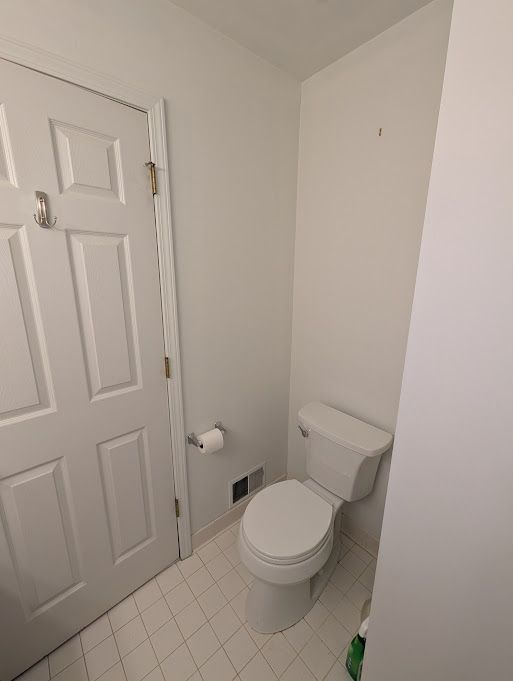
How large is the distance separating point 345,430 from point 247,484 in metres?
0.77

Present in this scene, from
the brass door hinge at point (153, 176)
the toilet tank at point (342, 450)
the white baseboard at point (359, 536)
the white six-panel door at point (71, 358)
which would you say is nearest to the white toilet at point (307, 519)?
the toilet tank at point (342, 450)

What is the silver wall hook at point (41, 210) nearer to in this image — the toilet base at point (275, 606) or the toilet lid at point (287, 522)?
the toilet lid at point (287, 522)

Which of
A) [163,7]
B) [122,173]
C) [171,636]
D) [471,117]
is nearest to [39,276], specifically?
[122,173]

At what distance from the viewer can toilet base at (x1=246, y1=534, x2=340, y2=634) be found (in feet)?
4.01

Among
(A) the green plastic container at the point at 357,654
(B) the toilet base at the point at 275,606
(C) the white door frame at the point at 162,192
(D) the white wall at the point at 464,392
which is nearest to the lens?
(D) the white wall at the point at 464,392

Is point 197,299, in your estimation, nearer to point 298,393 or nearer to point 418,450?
point 298,393

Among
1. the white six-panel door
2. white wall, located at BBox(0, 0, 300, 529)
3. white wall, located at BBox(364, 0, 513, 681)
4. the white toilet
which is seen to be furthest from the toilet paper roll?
white wall, located at BBox(364, 0, 513, 681)

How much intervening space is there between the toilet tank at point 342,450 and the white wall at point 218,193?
14.8 inches

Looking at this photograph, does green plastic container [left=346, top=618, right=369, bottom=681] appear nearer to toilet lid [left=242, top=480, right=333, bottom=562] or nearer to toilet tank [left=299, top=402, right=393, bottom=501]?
toilet lid [left=242, top=480, right=333, bottom=562]

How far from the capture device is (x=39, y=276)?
93 cm

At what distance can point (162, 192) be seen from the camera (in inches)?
44.5

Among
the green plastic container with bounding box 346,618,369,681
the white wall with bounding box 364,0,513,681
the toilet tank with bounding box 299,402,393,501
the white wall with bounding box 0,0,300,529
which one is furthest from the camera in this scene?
the toilet tank with bounding box 299,402,393,501

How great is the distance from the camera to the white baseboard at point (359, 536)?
1600 millimetres

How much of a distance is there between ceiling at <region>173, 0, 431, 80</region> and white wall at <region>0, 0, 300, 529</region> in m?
0.05
